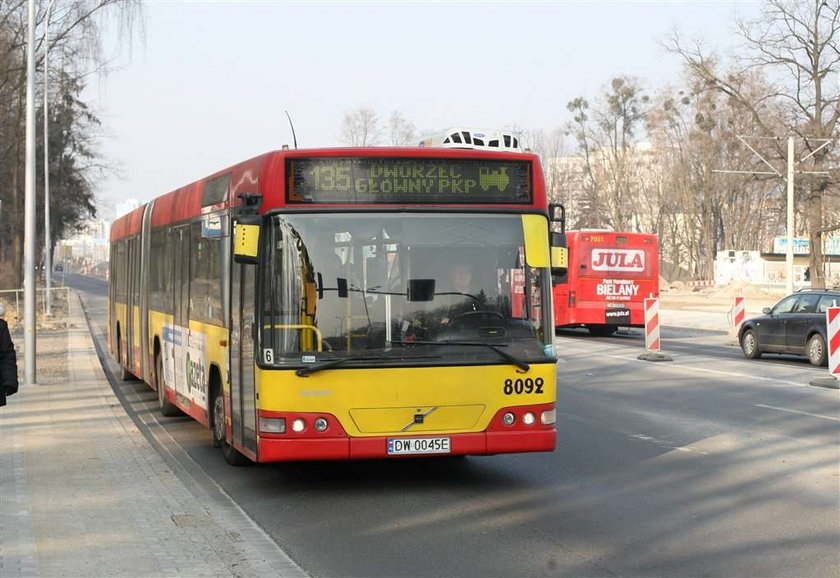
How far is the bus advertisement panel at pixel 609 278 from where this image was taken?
3344cm

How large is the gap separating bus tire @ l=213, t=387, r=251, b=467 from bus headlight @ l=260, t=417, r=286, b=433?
1808mm

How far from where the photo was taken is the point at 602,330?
37156mm

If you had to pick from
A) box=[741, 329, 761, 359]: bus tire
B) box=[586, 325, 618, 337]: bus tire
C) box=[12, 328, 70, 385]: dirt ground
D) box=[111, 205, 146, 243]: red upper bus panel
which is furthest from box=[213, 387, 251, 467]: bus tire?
box=[586, 325, 618, 337]: bus tire

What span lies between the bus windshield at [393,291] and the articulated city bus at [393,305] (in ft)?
0.04

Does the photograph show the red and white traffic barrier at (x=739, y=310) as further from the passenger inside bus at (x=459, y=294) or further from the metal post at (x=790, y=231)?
the passenger inside bus at (x=459, y=294)

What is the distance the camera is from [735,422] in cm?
1459

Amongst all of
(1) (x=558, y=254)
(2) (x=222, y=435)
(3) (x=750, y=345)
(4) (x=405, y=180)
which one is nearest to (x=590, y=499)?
(1) (x=558, y=254)

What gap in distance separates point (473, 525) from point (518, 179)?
2.98 meters

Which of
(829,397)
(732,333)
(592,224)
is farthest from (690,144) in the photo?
(829,397)

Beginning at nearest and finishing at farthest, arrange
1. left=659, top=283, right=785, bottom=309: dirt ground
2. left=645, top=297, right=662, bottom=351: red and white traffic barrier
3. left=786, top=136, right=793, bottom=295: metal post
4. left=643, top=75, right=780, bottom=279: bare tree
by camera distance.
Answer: left=645, top=297, right=662, bottom=351: red and white traffic barrier, left=786, top=136, right=793, bottom=295: metal post, left=659, top=283, right=785, bottom=309: dirt ground, left=643, top=75, right=780, bottom=279: bare tree

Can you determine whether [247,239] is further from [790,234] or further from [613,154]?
[613,154]

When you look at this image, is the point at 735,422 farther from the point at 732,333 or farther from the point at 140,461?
the point at 732,333

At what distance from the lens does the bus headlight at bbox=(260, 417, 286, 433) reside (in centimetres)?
938

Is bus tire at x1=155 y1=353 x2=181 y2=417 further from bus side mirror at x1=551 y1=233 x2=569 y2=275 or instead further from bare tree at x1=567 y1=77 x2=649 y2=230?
bare tree at x1=567 y1=77 x2=649 y2=230
